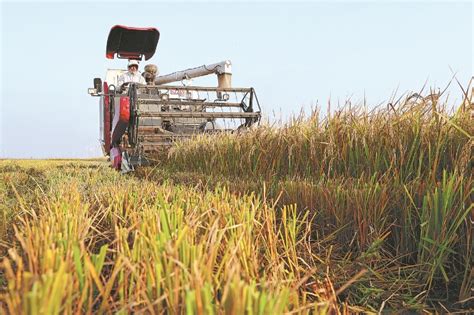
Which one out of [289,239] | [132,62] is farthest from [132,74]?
[289,239]

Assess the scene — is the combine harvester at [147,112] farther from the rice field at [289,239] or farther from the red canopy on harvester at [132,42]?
the rice field at [289,239]

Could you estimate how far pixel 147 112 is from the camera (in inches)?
281

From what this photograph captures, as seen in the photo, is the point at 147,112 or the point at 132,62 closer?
the point at 147,112

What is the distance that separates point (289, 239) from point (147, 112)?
550 centimetres

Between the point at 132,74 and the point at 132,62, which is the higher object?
the point at 132,62

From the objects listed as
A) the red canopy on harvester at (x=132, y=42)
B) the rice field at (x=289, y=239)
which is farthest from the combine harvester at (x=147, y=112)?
the rice field at (x=289, y=239)

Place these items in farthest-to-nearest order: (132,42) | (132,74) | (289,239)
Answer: (132,74) < (132,42) < (289,239)

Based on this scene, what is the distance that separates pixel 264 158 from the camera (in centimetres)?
459

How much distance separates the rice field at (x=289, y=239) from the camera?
1.07 metres

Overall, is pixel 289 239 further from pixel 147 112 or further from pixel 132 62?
pixel 132 62

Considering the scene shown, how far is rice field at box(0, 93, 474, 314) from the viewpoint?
1.07 meters

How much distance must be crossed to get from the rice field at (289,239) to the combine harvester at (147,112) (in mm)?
3738

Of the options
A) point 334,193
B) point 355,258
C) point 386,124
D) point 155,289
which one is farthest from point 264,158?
point 155,289

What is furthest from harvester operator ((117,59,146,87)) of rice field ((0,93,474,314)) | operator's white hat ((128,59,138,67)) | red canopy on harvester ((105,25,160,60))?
rice field ((0,93,474,314))
